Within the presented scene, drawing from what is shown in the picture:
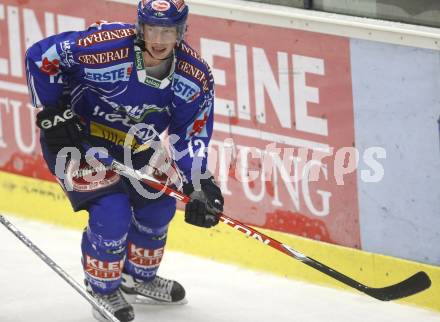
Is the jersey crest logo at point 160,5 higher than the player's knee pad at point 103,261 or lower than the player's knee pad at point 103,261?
higher

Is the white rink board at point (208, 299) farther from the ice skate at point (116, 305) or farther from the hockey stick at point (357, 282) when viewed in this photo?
the hockey stick at point (357, 282)

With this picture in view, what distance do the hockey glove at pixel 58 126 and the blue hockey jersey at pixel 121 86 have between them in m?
0.07

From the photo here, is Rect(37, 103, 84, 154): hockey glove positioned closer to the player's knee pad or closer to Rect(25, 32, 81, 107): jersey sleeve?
Rect(25, 32, 81, 107): jersey sleeve

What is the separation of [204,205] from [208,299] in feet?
2.60

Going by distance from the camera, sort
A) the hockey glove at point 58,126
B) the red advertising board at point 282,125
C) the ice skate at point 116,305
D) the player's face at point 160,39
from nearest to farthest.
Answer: the player's face at point 160,39
the hockey glove at point 58,126
the ice skate at point 116,305
the red advertising board at point 282,125

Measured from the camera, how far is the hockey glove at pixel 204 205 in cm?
521

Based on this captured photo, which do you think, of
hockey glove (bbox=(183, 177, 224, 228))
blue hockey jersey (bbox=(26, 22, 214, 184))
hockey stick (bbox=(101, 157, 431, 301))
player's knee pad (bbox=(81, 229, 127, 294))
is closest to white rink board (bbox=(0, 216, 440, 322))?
player's knee pad (bbox=(81, 229, 127, 294))

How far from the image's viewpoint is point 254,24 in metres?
6.13

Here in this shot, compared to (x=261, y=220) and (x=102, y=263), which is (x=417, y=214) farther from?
(x=102, y=263)

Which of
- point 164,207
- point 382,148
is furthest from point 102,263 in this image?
point 382,148

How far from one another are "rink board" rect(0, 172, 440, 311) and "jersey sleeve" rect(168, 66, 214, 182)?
3.04 ft

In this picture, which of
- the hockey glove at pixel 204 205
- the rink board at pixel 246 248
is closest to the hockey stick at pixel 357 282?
the hockey glove at pixel 204 205

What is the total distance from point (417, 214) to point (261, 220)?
0.84 meters

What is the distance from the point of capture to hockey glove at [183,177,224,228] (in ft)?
17.1
